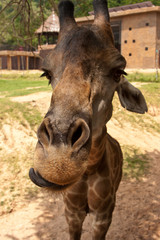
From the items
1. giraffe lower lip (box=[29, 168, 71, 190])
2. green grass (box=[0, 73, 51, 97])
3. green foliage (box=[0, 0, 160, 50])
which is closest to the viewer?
giraffe lower lip (box=[29, 168, 71, 190])

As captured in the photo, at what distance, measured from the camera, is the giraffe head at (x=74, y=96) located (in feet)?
6.01

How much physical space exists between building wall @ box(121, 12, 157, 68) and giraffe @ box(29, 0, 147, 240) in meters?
24.0

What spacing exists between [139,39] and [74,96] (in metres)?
26.1

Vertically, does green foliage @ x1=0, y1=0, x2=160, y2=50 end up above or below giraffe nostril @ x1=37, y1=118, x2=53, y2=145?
above

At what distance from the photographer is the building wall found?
25203 mm

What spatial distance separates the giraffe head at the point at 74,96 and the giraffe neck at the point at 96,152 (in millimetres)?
116

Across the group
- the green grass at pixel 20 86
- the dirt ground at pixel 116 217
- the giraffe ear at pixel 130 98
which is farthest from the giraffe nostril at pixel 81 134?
the green grass at pixel 20 86

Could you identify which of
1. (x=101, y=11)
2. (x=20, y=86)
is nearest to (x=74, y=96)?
(x=101, y=11)

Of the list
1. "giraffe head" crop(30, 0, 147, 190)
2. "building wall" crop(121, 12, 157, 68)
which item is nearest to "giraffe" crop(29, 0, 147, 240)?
"giraffe head" crop(30, 0, 147, 190)

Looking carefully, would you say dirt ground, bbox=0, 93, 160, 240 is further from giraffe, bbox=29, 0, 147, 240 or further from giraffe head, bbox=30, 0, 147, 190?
giraffe head, bbox=30, 0, 147, 190

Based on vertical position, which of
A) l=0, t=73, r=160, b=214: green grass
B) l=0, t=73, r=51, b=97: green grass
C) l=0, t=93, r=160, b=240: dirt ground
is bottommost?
l=0, t=93, r=160, b=240: dirt ground

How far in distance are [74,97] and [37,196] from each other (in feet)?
13.9

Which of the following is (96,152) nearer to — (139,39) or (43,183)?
(43,183)

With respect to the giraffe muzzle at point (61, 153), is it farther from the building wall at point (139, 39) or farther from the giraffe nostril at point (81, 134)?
the building wall at point (139, 39)
